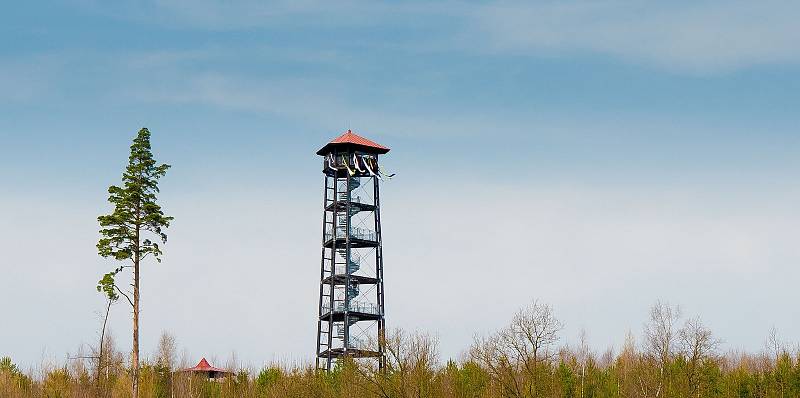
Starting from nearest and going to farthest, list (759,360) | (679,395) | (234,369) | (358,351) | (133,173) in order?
(679,395) → (133,173) → (358,351) → (234,369) → (759,360)

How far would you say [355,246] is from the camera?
7325 centimetres

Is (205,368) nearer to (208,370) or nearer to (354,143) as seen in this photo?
(208,370)

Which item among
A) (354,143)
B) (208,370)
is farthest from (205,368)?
(354,143)

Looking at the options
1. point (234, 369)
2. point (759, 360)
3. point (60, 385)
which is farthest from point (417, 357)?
point (759, 360)

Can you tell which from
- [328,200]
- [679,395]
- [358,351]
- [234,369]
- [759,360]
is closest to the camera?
[679,395]

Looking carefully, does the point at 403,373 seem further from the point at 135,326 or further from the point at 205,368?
the point at 205,368

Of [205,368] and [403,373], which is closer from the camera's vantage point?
[403,373]

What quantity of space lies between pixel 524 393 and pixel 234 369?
44.5 m

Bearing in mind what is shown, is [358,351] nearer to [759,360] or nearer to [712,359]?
[712,359]

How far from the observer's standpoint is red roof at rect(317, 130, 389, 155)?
246 ft

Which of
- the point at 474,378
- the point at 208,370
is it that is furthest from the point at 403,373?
the point at 208,370

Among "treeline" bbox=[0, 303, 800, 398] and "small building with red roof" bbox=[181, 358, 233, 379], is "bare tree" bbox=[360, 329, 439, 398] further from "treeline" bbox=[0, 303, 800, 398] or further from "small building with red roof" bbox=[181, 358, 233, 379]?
"small building with red roof" bbox=[181, 358, 233, 379]

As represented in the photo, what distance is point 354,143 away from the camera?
75062mm

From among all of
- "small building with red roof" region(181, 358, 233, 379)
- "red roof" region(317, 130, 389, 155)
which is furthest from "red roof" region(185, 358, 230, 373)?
"red roof" region(317, 130, 389, 155)
